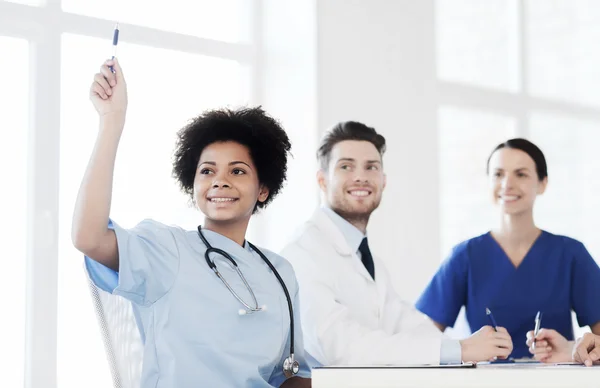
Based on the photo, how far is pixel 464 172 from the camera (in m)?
3.73

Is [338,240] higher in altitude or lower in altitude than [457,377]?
higher

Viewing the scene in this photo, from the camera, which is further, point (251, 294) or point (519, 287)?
point (519, 287)

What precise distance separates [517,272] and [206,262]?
1339mm

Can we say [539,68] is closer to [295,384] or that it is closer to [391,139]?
[391,139]

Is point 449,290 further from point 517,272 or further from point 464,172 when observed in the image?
point 464,172

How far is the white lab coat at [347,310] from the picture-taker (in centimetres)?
186

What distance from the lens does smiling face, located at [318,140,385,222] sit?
227 cm

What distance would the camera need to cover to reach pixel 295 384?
1669 millimetres

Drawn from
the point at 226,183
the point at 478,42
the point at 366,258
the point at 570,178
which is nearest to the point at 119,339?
the point at 226,183

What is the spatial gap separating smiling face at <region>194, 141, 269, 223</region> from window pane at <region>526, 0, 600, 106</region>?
8.86 feet

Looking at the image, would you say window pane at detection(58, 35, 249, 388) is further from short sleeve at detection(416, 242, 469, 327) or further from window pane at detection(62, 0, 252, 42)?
short sleeve at detection(416, 242, 469, 327)

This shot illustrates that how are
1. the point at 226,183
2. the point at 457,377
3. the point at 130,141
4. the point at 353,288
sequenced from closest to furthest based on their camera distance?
the point at 457,377, the point at 226,183, the point at 353,288, the point at 130,141


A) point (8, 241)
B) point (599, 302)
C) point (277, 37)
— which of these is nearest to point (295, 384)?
point (8, 241)

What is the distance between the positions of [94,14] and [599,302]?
5.91 feet
